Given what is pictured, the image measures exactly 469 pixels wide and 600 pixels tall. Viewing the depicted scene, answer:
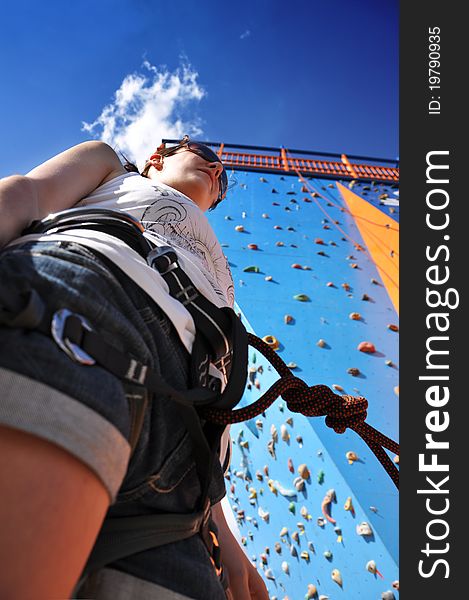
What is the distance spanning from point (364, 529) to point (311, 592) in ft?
1.08

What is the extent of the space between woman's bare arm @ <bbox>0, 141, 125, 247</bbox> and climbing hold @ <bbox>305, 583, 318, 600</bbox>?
→ 1.64 metres

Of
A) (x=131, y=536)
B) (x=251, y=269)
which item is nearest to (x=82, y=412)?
(x=131, y=536)

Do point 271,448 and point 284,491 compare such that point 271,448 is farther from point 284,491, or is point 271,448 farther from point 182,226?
point 182,226

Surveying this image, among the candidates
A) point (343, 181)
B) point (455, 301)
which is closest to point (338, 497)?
point (455, 301)

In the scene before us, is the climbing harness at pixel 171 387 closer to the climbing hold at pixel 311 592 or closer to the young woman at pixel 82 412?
the young woman at pixel 82 412

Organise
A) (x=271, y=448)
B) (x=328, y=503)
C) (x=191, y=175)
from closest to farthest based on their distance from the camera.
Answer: (x=191, y=175) < (x=328, y=503) < (x=271, y=448)

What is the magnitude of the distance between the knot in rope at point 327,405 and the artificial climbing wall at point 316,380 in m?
0.99

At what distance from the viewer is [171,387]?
42 centimetres

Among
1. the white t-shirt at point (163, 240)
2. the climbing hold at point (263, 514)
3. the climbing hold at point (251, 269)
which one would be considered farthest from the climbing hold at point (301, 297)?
the white t-shirt at point (163, 240)

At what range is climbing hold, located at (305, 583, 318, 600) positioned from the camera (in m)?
1.46

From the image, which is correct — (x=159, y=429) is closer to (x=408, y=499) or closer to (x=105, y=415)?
(x=105, y=415)

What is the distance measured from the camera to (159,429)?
1.46 feet

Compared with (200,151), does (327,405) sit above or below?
below

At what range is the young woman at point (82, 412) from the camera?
290 millimetres
